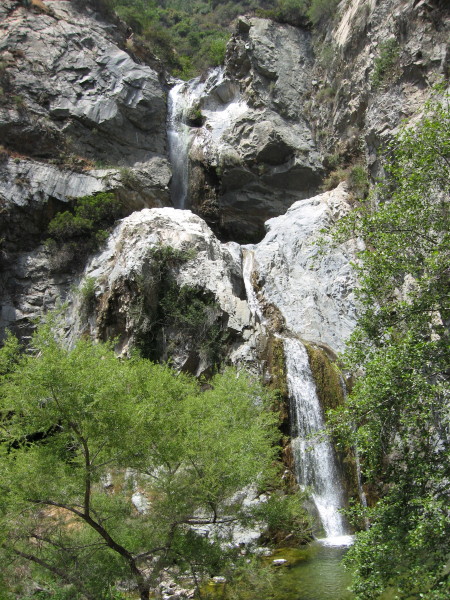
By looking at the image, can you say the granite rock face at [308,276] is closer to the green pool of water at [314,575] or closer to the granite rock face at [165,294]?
the granite rock face at [165,294]

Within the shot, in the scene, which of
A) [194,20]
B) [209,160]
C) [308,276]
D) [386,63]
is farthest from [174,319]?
[194,20]

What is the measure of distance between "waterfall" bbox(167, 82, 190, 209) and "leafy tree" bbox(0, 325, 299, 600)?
20128 mm

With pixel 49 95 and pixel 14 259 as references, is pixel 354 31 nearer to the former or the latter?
pixel 49 95

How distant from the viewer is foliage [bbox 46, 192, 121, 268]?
2298 cm

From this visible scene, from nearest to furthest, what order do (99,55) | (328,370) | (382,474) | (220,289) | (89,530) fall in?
1. (382,474)
2. (89,530)
3. (328,370)
4. (220,289)
5. (99,55)

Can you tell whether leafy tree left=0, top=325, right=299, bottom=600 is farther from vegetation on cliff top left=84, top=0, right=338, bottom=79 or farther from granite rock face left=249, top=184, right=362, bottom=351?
vegetation on cliff top left=84, top=0, right=338, bottom=79

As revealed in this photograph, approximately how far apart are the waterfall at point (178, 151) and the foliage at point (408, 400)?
1943 centimetres

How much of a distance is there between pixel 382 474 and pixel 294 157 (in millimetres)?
21458

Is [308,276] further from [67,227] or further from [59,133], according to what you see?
[59,133]

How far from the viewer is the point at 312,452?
49.2 ft

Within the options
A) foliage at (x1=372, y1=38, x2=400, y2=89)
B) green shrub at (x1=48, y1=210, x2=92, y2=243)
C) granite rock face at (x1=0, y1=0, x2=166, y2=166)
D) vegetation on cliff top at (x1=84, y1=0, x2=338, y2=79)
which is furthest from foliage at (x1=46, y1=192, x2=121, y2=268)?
vegetation on cliff top at (x1=84, y1=0, x2=338, y2=79)

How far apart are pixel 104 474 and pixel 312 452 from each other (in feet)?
28.1

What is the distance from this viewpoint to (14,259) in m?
23.2

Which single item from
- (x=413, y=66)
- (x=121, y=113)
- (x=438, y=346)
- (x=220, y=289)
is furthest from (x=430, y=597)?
(x=121, y=113)
